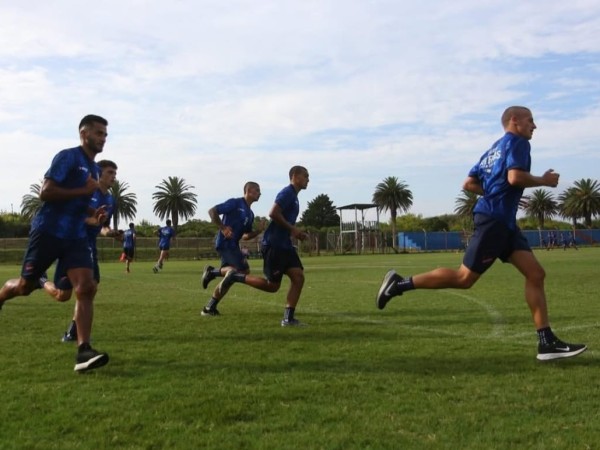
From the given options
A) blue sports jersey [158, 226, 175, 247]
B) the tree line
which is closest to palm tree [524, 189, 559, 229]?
the tree line

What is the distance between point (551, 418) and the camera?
3.64 metres

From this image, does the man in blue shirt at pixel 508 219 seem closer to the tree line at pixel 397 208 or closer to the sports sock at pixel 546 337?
the sports sock at pixel 546 337

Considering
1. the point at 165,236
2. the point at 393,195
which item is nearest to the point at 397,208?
the point at 393,195

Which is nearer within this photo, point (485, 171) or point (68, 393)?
point (68, 393)

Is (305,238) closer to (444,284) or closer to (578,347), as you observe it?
(444,284)

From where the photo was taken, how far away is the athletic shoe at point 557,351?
5.13 m

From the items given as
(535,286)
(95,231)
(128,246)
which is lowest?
(535,286)

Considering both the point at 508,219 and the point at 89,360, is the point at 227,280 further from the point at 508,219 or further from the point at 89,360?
the point at 508,219

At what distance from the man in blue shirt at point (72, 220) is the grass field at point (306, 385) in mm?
657

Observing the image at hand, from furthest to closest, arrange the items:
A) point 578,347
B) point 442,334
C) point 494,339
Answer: point 442,334 < point 494,339 < point 578,347

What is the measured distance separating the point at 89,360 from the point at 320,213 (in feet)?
395

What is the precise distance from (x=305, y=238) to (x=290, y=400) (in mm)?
3883

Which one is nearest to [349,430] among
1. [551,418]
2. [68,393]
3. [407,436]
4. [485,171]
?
[407,436]

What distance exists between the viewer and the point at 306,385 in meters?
4.49
